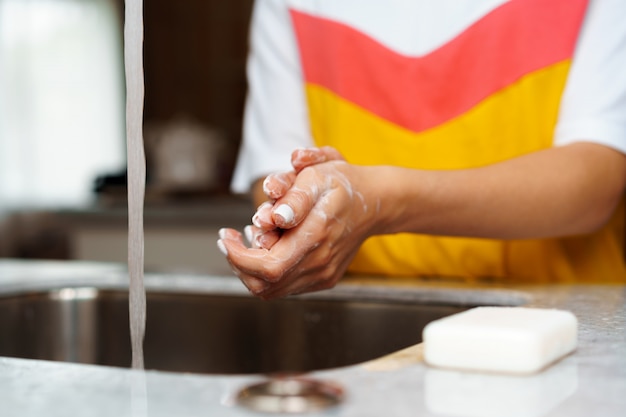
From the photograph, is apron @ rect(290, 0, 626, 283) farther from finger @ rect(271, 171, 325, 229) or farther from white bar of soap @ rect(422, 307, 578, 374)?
white bar of soap @ rect(422, 307, 578, 374)

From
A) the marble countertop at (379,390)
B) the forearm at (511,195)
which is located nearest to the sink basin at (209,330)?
the forearm at (511,195)

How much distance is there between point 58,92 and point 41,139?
22 cm

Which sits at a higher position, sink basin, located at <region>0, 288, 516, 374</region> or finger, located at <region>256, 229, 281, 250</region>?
finger, located at <region>256, 229, 281, 250</region>

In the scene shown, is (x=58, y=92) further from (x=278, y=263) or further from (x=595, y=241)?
(x=278, y=263)

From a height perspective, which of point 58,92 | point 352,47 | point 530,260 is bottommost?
point 530,260

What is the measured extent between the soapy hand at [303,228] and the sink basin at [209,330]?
0.17 metres

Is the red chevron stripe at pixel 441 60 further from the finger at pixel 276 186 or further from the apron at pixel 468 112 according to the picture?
the finger at pixel 276 186

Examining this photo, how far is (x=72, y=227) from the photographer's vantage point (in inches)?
113

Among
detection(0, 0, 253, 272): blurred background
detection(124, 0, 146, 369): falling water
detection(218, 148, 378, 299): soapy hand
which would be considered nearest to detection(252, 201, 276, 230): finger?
detection(218, 148, 378, 299): soapy hand

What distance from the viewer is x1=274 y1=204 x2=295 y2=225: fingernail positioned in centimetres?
76

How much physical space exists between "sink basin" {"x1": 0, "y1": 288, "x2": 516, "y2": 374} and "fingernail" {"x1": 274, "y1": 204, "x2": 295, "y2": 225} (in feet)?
0.98

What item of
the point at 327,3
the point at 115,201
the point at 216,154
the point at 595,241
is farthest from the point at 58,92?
the point at 595,241

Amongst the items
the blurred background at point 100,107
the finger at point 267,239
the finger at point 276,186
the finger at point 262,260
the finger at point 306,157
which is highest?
the blurred background at point 100,107

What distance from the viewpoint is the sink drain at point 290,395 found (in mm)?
487
